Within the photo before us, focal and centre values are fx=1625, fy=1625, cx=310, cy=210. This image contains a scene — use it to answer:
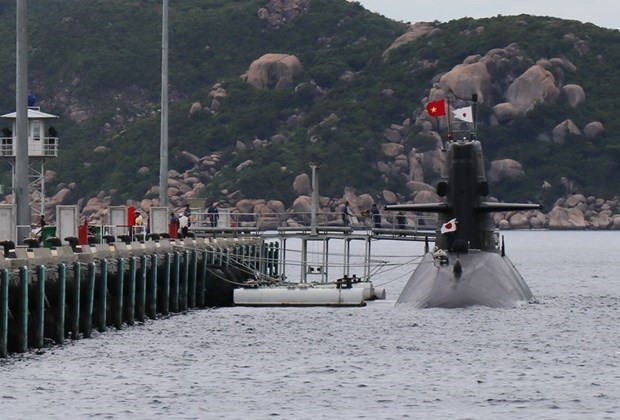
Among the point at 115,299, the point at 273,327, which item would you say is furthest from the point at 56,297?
the point at 273,327

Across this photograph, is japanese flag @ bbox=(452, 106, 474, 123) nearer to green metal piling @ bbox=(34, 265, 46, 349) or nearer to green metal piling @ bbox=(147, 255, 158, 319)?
green metal piling @ bbox=(147, 255, 158, 319)

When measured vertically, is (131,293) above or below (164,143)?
below

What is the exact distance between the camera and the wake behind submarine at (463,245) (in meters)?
59.4

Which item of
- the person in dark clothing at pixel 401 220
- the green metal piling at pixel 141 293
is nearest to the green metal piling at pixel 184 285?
the green metal piling at pixel 141 293

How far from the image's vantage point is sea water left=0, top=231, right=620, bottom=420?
1484 inches

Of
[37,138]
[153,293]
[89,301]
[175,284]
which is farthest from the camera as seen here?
[37,138]

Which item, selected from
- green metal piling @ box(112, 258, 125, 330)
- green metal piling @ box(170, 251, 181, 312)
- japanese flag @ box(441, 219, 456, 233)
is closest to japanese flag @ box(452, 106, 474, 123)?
japanese flag @ box(441, 219, 456, 233)

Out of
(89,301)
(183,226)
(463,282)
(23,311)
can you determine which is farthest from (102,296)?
(183,226)

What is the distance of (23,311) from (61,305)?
3.87 m

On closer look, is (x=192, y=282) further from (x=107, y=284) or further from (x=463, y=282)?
(x=463, y=282)

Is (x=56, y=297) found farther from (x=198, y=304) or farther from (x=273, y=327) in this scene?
(x=198, y=304)

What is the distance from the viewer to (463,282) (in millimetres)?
59531

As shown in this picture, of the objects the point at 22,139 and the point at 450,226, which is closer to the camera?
the point at 22,139

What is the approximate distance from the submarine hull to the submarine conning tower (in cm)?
75
